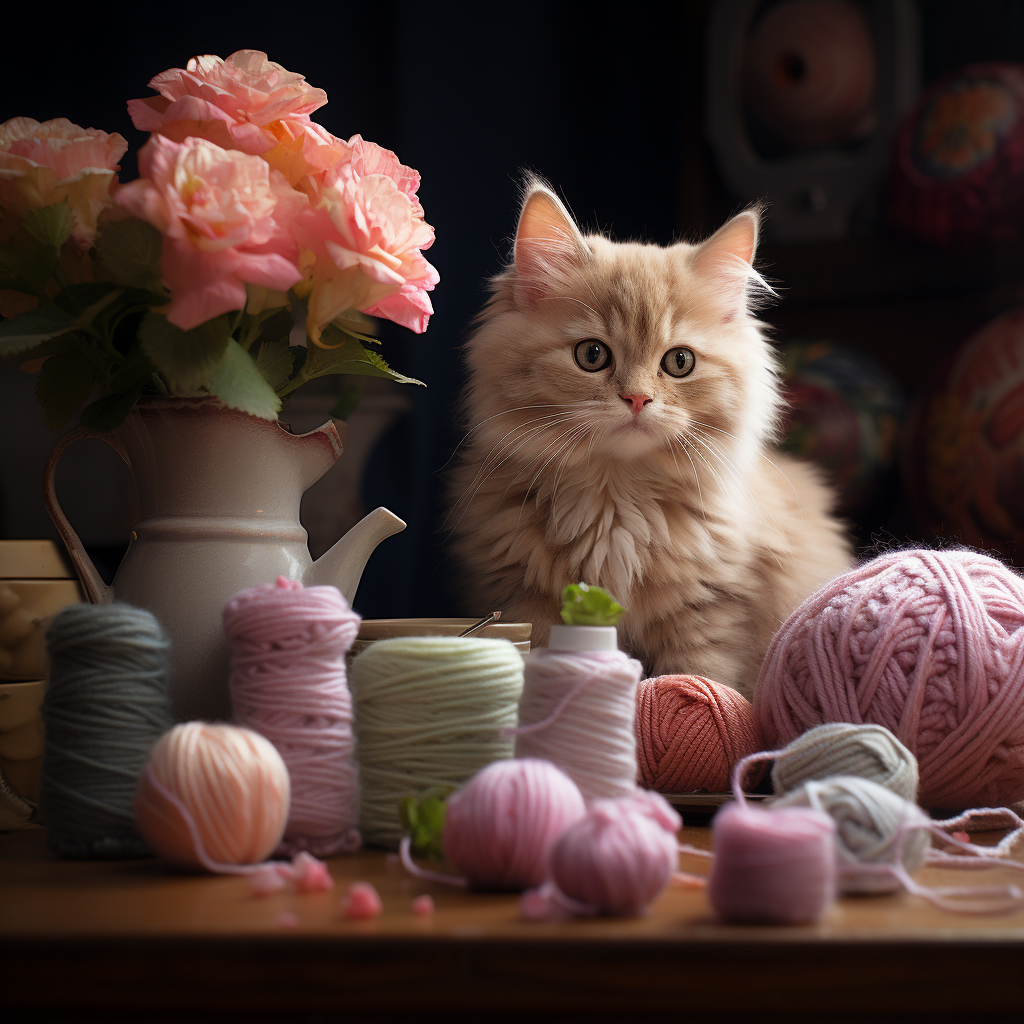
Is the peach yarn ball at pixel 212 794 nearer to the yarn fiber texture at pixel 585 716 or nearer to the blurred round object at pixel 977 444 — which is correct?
the yarn fiber texture at pixel 585 716

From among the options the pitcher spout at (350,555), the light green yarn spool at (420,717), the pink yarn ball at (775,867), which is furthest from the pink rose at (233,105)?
the pink yarn ball at (775,867)

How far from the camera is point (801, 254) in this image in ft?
6.15

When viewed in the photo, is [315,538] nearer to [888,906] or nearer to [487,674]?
[487,674]

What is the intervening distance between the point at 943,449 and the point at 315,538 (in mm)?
1064

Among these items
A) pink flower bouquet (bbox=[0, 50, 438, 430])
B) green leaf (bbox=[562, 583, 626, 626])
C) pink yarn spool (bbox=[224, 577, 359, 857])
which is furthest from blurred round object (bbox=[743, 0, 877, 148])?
pink yarn spool (bbox=[224, 577, 359, 857])

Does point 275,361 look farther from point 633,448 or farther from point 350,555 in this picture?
point 633,448

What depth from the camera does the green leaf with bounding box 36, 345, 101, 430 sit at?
88cm

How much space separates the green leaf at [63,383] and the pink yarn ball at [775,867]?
0.68 meters

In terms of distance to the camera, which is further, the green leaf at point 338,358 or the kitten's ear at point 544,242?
the kitten's ear at point 544,242

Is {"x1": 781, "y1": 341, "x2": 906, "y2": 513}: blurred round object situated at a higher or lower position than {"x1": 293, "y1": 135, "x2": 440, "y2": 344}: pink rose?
lower

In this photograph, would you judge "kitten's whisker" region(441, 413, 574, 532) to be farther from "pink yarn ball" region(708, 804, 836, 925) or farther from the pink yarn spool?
"pink yarn ball" region(708, 804, 836, 925)

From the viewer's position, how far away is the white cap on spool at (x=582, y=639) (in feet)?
2.32

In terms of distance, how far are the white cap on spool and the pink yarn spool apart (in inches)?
6.3

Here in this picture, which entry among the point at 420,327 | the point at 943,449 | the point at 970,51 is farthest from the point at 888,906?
the point at 970,51
